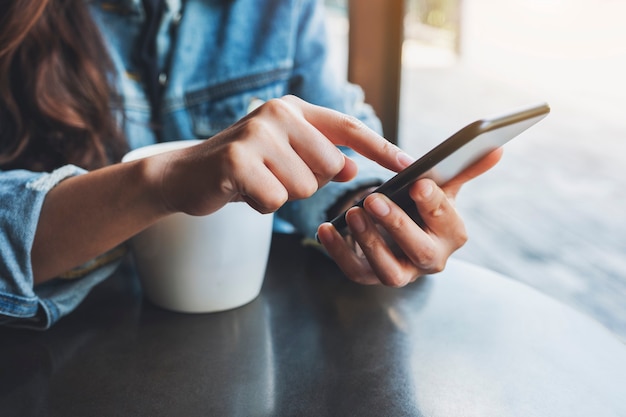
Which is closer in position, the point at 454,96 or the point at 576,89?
the point at 576,89

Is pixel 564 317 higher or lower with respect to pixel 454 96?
higher

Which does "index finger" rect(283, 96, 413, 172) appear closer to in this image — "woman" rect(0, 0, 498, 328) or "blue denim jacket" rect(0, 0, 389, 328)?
"woman" rect(0, 0, 498, 328)

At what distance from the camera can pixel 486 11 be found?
1.97 meters

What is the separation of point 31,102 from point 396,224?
0.52 metres

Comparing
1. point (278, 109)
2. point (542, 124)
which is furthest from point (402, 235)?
point (542, 124)

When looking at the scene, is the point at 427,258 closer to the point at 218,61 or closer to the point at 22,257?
the point at 22,257

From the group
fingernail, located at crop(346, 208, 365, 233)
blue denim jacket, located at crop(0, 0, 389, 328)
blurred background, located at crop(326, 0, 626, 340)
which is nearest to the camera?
fingernail, located at crop(346, 208, 365, 233)

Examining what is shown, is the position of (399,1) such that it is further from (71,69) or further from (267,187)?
(267,187)

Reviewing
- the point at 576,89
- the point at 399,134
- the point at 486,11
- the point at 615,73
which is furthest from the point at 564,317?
the point at 576,89

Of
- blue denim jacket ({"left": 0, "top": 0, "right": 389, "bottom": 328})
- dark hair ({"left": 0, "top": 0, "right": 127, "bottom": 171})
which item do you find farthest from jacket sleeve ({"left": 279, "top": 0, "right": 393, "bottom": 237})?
dark hair ({"left": 0, "top": 0, "right": 127, "bottom": 171})

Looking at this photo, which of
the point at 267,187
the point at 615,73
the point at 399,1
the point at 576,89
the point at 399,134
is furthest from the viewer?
the point at 576,89

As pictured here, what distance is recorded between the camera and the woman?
483 millimetres

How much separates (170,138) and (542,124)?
2.26 meters

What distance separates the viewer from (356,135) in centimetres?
51
